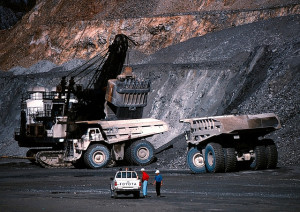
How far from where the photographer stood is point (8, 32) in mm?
94250

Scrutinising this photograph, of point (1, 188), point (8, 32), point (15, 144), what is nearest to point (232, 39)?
point (15, 144)

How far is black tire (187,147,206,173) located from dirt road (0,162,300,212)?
0.41 metres

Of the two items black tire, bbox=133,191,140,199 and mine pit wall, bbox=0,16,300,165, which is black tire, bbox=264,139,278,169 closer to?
mine pit wall, bbox=0,16,300,165

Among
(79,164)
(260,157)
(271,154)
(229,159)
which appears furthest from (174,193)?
(79,164)

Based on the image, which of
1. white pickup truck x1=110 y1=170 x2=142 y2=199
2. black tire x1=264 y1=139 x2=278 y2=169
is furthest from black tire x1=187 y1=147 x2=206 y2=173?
white pickup truck x1=110 y1=170 x2=142 y2=199

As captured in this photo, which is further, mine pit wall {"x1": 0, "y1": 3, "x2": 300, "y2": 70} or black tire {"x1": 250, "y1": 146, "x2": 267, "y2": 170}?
mine pit wall {"x1": 0, "y1": 3, "x2": 300, "y2": 70}

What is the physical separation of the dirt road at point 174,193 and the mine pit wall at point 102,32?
34839mm

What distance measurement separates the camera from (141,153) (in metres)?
37.5

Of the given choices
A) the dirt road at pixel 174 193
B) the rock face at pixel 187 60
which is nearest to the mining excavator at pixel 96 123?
the rock face at pixel 187 60

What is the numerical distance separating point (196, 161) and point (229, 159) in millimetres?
2179

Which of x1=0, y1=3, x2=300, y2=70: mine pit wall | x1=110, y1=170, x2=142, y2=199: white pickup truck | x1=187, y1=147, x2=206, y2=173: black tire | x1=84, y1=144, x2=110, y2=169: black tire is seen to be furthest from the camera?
x1=0, y1=3, x2=300, y2=70: mine pit wall

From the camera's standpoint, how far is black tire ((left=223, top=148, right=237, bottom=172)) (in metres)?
28.9

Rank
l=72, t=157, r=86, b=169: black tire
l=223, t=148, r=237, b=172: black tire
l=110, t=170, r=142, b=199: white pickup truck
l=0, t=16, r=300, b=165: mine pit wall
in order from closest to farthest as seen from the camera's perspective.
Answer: l=110, t=170, r=142, b=199: white pickup truck
l=223, t=148, r=237, b=172: black tire
l=0, t=16, r=300, b=165: mine pit wall
l=72, t=157, r=86, b=169: black tire

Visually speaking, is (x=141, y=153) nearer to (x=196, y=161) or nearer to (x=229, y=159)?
(x=196, y=161)
